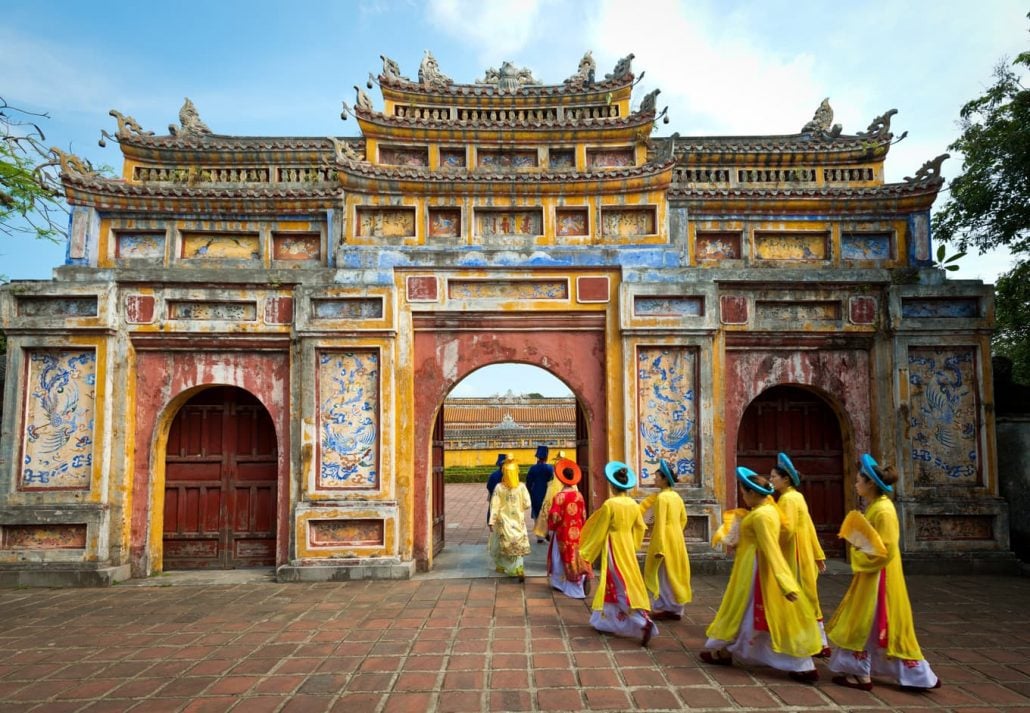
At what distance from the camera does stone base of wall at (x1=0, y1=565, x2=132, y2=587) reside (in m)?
7.59

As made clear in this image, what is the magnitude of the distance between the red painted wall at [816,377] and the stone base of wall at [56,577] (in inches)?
318

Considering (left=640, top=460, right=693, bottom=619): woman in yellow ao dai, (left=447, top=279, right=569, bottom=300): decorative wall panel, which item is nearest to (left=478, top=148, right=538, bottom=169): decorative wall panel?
(left=447, top=279, right=569, bottom=300): decorative wall panel

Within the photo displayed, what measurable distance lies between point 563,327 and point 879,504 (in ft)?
15.6

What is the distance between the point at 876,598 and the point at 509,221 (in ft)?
20.3

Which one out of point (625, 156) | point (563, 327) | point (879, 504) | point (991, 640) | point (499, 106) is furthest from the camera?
point (499, 106)

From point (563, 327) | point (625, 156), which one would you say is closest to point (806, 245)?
point (625, 156)

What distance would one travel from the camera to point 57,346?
799 cm

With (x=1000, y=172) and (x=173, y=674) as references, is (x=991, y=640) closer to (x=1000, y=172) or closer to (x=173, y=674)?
(x=173, y=674)

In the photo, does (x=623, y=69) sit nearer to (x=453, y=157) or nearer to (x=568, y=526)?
(x=453, y=157)

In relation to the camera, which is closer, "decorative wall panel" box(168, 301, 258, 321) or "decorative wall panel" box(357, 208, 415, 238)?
"decorative wall panel" box(168, 301, 258, 321)

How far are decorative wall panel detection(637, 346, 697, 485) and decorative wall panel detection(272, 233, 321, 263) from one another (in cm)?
462

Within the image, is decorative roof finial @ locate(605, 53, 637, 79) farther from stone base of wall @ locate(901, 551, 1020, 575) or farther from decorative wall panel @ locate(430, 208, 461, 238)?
stone base of wall @ locate(901, 551, 1020, 575)

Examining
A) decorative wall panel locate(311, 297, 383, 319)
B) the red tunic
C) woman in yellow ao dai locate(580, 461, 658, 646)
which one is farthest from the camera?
decorative wall panel locate(311, 297, 383, 319)

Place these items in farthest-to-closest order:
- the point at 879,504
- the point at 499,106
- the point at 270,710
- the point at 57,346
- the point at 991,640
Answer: the point at 499,106
the point at 57,346
the point at 991,640
the point at 879,504
the point at 270,710
